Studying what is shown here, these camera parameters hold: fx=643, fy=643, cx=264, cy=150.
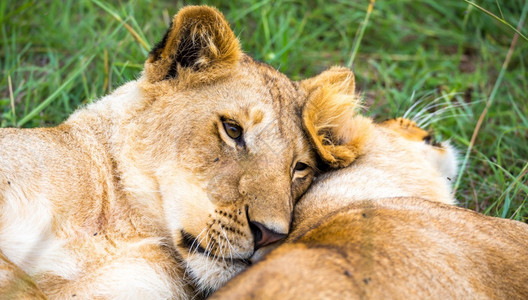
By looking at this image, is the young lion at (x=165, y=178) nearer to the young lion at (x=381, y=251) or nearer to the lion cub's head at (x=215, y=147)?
the lion cub's head at (x=215, y=147)

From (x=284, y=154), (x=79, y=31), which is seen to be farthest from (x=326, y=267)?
(x=79, y=31)

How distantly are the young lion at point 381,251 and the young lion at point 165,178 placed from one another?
21cm

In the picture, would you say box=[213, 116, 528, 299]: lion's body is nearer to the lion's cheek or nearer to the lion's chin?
the lion's chin

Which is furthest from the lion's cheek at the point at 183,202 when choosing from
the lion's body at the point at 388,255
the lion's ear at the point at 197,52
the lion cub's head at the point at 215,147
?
the lion's ear at the point at 197,52

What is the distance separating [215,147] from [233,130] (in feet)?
0.40

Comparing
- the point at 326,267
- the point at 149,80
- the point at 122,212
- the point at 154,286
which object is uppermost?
the point at 149,80

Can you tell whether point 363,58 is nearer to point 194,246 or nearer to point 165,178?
point 165,178

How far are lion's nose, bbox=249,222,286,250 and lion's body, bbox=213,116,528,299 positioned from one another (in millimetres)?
57

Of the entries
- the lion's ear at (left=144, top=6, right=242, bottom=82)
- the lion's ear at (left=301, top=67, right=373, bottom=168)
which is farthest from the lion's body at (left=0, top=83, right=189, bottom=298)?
the lion's ear at (left=301, top=67, right=373, bottom=168)

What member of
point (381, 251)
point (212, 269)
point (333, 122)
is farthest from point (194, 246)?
point (333, 122)

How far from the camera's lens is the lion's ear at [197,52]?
292 cm

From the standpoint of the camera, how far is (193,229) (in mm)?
2564

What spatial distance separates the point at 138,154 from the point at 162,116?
0.66 ft

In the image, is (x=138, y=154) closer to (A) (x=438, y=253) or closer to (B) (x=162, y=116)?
(B) (x=162, y=116)
